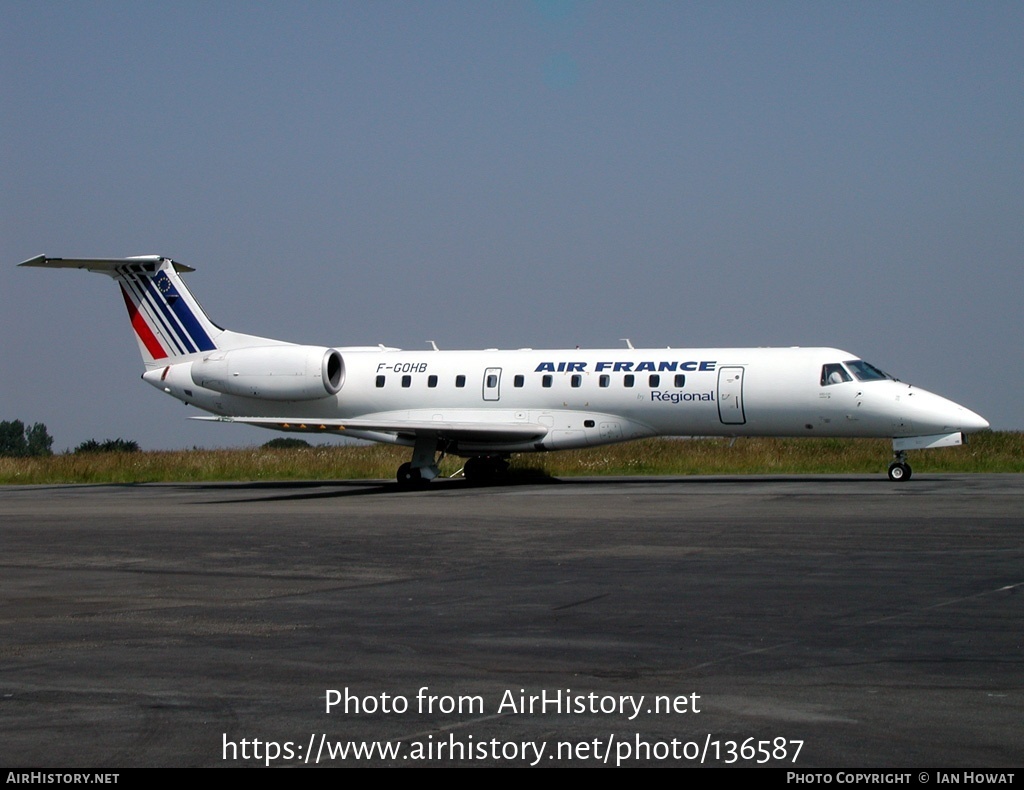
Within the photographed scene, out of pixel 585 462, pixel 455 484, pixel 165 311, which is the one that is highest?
pixel 165 311

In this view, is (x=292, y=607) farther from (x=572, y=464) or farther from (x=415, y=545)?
(x=572, y=464)

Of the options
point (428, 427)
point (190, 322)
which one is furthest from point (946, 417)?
point (190, 322)

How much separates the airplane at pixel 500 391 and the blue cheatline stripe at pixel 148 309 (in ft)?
0.12

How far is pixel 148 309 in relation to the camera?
→ 33.9 m

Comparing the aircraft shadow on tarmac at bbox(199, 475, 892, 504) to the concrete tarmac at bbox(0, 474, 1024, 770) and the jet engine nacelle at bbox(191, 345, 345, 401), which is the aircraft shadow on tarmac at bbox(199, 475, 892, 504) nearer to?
the jet engine nacelle at bbox(191, 345, 345, 401)

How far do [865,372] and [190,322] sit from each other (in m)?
17.4

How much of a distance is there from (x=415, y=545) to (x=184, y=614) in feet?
18.6

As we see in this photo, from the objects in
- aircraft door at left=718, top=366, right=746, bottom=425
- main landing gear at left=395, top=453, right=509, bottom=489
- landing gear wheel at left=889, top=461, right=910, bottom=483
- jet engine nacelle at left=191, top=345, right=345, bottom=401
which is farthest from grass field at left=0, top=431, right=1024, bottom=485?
aircraft door at left=718, top=366, right=746, bottom=425

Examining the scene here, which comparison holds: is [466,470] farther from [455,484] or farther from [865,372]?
[865,372]

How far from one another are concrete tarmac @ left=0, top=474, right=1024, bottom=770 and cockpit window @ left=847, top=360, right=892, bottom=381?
28.3 ft

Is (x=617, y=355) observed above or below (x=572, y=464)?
above

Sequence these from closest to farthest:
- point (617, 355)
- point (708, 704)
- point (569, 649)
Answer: point (708, 704) < point (569, 649) < point (617, 355)

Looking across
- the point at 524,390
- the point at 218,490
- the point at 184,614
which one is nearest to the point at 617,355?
the point at 524,390

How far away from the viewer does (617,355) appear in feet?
99.7
